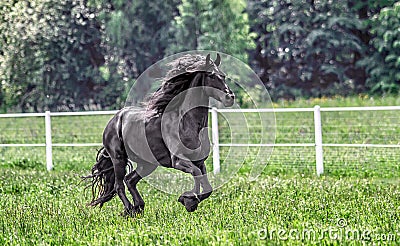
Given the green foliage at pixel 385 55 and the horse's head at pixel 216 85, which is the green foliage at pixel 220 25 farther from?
the horse's head at pixel 216 85

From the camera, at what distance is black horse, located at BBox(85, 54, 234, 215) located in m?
7.52

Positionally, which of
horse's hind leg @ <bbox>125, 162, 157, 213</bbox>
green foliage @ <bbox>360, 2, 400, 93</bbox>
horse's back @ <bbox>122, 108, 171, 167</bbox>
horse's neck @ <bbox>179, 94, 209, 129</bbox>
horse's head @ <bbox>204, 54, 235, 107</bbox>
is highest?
green foliage @ <bbox>360, 2, 400, 93</bbox>

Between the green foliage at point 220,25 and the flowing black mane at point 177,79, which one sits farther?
the green foliage at point 220,25

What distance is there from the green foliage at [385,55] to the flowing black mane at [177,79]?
21703 millimetres

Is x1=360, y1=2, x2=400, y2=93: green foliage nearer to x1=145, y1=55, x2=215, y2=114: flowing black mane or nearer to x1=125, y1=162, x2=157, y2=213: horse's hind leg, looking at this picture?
x1=125, y1=162, x2=157, y2=213: horse's hind leg

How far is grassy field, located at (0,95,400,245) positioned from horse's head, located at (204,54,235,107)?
136 cm

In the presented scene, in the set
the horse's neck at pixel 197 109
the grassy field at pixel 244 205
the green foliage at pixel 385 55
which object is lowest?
the grassy field at pixel 244 205

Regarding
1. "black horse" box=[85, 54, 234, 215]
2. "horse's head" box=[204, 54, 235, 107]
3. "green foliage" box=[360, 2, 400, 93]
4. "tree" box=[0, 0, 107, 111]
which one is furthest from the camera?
"tree" box=[0, 0, 107, 111]

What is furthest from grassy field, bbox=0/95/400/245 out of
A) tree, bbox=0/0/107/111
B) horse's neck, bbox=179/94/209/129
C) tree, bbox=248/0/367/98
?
tree, bbox=248/0/367/98

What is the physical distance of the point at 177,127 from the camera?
302 inches

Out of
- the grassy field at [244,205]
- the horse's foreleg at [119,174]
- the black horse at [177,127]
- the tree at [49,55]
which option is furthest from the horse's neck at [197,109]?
the tree at [49,55]

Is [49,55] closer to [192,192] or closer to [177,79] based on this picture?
[177,79]

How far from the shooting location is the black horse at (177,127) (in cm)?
752

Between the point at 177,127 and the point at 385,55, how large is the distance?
25.0m
